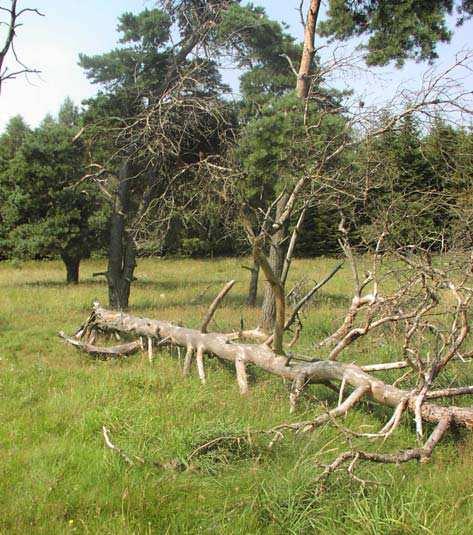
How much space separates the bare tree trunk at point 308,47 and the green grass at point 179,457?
4.71 meters

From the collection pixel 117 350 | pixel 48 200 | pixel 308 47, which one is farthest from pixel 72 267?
pixel 117 350

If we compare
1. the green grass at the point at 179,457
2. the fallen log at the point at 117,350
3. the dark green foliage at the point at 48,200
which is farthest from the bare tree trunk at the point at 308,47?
→ the dark green foliage at the point at 48,200

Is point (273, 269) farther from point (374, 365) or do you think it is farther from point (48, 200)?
point (48, 200)

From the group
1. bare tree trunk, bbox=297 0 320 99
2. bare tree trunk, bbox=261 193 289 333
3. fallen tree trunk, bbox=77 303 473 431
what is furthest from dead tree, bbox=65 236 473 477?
bare tree trunk, bbox=297 0 320 99

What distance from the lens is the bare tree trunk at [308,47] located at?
970 cm

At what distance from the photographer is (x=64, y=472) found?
4.01 meters

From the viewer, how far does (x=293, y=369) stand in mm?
5613

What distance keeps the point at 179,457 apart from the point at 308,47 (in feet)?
25.3

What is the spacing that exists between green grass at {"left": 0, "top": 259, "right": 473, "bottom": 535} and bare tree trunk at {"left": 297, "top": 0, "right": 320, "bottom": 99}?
471 cm

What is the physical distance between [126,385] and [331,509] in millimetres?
3161

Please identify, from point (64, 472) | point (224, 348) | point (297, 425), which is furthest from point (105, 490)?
point (224, 348)

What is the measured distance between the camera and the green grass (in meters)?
3.37

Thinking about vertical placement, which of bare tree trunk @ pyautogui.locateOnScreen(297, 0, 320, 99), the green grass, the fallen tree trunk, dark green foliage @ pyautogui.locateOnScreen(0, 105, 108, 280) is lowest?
the green grass

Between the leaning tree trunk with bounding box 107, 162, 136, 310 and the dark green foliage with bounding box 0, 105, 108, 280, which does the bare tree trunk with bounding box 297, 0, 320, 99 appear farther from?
the dark green foliage with bounding box 0, 105, 108, 280
